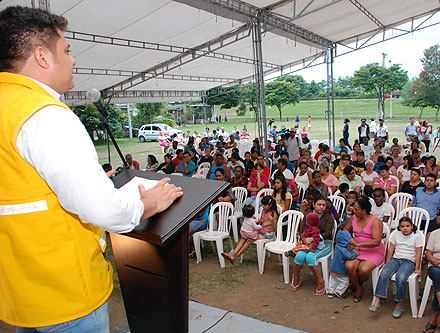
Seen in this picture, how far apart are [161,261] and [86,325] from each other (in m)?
0.30

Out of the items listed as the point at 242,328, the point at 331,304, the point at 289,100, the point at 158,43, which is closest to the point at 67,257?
the point at 242,328

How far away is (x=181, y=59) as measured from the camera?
1052 centimetres

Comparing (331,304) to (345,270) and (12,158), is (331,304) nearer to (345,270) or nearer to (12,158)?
(345,270)

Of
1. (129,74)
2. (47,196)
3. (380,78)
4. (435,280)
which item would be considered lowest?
(435,280)

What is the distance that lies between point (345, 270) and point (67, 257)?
3.50 metres

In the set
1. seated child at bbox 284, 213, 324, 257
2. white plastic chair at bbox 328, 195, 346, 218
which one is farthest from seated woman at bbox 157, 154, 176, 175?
seated child at bbox 284, 213, 324, 257

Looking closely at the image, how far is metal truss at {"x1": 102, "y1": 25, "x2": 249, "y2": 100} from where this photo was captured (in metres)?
8.83

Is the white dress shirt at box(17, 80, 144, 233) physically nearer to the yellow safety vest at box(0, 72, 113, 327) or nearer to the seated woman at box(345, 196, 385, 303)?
the yellow safety vest at box(0, 72, 113, 327)

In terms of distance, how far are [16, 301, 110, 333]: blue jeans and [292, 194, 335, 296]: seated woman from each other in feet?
10.7

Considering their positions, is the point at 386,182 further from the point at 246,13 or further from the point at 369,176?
the point at 246,13

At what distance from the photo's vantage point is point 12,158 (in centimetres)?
80

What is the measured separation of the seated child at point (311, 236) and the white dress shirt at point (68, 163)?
344 centimetres

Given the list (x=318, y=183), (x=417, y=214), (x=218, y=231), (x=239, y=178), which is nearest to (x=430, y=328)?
(x=417, y=214)

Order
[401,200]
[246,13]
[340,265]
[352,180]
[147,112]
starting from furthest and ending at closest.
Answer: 1. [147,112]
2. [246,13]
3. [352,180]
4. [401,200]
5. [340,265]
